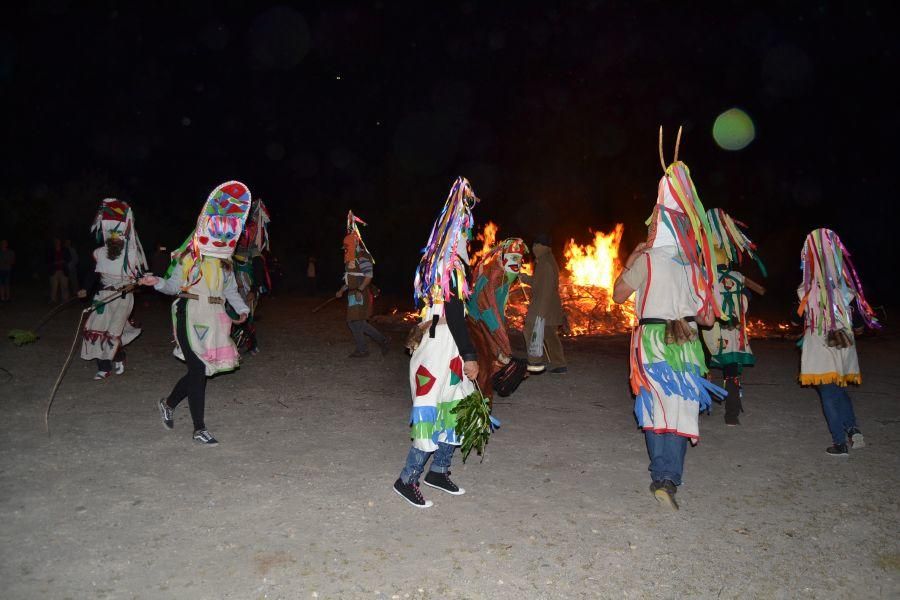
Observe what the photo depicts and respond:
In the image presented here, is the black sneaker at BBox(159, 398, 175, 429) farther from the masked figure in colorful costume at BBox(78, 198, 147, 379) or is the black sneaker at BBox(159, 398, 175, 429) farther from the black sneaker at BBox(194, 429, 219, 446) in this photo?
the masked figure in colorful costume at BBox(78, 198, 147, 379)

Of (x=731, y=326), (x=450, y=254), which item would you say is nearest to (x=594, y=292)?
(x=731, y=326)

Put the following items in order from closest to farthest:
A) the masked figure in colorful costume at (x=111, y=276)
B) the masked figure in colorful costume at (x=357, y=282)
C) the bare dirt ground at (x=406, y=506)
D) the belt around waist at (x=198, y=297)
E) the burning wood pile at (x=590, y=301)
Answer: the bare dirt ground at (x=406, y=506) < the belt around waist at (x=198, y=297) < the masked figure in colorful costume at (x=111, y=276) < the masked figure in colorful costume at (x=357, y=282) < the burning wood pile at (x=590, y=301)

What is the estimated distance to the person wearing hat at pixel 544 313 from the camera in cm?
960

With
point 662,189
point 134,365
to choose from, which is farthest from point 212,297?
point 134,365

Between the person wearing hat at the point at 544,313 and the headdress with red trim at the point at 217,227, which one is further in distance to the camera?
the person wearing hat at the point at 544,313

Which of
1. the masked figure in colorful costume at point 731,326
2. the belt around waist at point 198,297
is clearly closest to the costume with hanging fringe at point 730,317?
the masked figure in colorful costume at point 731,326

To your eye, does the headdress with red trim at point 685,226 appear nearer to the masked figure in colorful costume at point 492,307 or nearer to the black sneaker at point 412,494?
the masked figure in colorful costume at point 492,307

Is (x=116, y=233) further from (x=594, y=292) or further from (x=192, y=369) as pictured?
(x=594, y=292)

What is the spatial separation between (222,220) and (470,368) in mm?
2732

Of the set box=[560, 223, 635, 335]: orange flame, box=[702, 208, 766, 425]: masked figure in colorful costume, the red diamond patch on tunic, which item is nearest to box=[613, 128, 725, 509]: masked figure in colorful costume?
the red diamond patch on tunic

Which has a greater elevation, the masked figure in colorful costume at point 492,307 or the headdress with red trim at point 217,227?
the headdress with red trim at point 217,227

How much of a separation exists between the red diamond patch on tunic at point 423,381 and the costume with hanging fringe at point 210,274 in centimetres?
224

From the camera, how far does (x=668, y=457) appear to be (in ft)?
16.3

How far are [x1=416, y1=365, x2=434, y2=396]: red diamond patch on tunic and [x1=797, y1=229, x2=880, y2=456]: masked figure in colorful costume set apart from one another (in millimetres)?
3596
